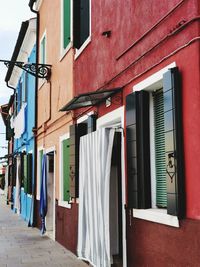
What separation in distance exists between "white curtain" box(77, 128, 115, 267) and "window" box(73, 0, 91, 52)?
262 cm

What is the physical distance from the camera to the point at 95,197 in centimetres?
686

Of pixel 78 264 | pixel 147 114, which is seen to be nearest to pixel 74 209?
pixel 78 264

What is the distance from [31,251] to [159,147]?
17.5 feet

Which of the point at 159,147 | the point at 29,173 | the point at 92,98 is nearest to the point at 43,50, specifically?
the point at 29,173

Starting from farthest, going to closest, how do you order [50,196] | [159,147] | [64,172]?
[50,196], [64,172], [159,147]

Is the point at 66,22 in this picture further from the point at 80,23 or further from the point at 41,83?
the point at 41,83

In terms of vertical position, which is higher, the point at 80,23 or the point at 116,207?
the point at 80,23

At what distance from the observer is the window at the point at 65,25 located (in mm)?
10523

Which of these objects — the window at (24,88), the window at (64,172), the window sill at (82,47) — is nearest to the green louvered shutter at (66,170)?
the window at (64,172)

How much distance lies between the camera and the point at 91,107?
820cm

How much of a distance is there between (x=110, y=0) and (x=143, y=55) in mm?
1838

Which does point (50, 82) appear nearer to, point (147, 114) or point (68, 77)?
point (68, 77)

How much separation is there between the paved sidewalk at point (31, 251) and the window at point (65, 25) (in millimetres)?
4747

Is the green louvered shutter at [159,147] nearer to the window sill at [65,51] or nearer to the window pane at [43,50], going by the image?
the window sill at [65,51]
